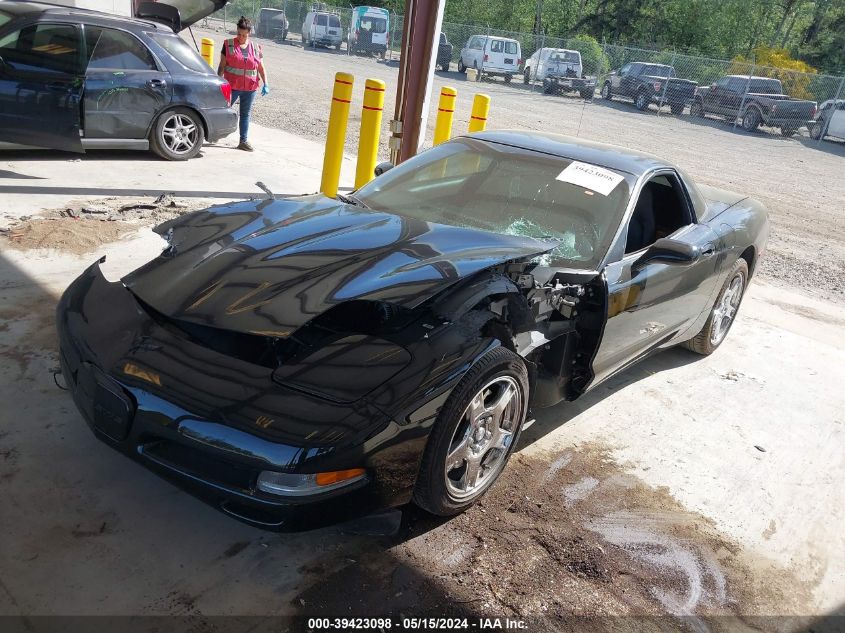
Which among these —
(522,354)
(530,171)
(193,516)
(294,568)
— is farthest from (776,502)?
(193,516)

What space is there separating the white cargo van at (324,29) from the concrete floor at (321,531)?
3086 cm

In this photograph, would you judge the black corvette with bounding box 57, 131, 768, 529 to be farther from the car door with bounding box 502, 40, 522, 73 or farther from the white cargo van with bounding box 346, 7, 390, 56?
the white cargo van with bounding box 346, 7, 390, 56

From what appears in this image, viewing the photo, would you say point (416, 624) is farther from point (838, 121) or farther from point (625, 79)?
point (625, 79)

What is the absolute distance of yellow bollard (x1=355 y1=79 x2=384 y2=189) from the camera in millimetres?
7434

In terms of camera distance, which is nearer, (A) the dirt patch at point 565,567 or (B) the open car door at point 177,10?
(A) the dirt patch at point 565,567

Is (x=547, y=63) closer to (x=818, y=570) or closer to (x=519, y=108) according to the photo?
(x=519, y=108)

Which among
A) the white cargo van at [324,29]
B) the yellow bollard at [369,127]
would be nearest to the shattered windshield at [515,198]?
the yellow bollard at [369,127]

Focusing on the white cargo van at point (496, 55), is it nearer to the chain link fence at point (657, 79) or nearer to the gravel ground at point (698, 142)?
the chain link fence at point (657, 79)

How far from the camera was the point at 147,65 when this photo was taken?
316 inches

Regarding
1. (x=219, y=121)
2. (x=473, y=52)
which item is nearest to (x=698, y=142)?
(x=473, y=52)

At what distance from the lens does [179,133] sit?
8445mm

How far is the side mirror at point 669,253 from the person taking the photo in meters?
3.67

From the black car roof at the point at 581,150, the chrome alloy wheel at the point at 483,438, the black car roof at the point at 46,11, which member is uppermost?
the black car roof at the point at 46,11

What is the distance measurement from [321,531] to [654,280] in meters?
2.22
